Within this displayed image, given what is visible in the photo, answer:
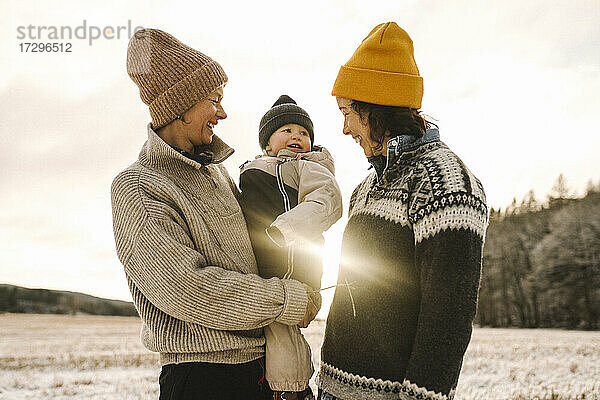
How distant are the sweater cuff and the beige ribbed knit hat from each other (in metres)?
1.03

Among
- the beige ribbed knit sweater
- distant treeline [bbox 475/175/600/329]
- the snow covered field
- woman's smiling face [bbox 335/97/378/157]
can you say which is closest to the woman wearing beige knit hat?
the beige ribbed knit sweater

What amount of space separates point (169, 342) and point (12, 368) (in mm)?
10401

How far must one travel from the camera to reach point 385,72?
2549mm

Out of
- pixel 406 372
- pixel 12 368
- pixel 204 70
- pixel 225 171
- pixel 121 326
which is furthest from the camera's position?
pixel 121 326

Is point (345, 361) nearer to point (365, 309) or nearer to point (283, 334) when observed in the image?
point (365, 309)

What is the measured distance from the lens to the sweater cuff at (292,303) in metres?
2.63

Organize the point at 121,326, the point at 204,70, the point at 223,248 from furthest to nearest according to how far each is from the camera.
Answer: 1. the point at 121,326
2. the point at 204,70
3. the point at 223,248

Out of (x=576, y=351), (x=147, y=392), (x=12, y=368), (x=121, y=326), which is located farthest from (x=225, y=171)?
(x=121, y=326)

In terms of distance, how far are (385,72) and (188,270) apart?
4.00ft

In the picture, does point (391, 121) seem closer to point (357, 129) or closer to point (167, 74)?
point (357, 129)

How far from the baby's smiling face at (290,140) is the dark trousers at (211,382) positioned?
1268mm

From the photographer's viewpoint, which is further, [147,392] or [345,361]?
[147,392]

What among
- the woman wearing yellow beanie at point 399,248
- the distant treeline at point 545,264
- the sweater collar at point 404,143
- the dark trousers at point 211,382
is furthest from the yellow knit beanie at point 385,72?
the distant treeline at point 545,264

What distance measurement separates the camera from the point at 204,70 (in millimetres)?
2924
